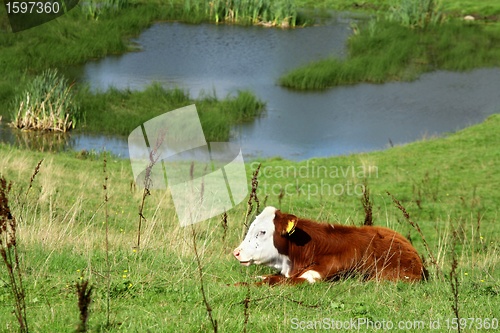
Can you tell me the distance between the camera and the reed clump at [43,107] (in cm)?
1856

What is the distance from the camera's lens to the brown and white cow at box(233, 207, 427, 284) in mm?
6395

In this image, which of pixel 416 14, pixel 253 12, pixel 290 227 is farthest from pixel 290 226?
pixel 253 12

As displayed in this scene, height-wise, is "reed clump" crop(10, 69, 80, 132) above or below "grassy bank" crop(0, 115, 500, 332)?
below

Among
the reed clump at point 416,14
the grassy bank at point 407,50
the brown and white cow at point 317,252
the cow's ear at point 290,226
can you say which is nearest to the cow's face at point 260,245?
the brown and white cow at point 317,252

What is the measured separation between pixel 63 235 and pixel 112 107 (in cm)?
1401

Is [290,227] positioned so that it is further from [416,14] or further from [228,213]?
[416,14]

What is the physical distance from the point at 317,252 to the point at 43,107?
524 inches

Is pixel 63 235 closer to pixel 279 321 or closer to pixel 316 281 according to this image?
pixel 316 281

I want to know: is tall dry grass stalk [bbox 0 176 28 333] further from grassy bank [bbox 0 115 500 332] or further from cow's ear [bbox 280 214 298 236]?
cow's ear [bbox 280 214 298 236]

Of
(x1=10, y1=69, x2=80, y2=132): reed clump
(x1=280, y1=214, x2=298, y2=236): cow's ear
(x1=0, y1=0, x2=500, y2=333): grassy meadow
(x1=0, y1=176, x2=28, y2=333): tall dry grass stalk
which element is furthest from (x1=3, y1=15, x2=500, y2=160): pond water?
(x1=0, y1=176, x2=28, y2=333): tall dry grass stalk

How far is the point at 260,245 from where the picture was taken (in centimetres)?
643

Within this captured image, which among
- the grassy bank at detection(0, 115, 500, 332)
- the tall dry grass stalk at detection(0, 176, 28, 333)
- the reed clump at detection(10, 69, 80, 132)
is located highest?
the tall dry grass stalk at detection(0, 176, 28, 333)

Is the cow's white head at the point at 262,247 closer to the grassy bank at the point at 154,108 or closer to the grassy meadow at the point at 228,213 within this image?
the grassy meadow at the point at 228,213

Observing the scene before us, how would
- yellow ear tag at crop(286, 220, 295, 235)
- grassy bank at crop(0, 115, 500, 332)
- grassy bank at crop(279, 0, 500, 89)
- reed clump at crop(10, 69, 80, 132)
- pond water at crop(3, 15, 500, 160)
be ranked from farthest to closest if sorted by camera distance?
grassy bank at crop(279, 0, 500, 89) → pond water at crop(3, 15, 500, 160) → reed clump at crop(10, 69, 80, 132) → yellow ear tag at crop(286, 220, 295, 235) → grassy bank at crop(0, 115, 500, 332)
